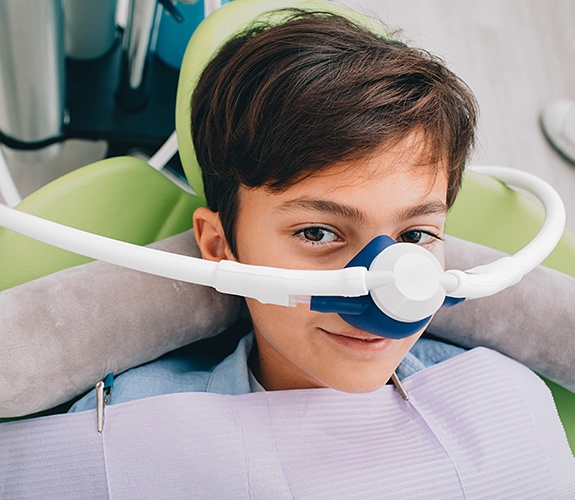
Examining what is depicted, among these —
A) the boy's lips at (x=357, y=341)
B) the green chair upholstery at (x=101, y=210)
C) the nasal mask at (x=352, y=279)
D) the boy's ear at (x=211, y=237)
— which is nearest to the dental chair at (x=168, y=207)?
the green chair upholstery at (x=101, y=210)

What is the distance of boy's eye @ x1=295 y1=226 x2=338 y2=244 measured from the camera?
0.67m

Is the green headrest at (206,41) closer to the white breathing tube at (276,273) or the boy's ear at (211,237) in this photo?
the boy's ear at (211,237)

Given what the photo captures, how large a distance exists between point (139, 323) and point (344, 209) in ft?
0.97

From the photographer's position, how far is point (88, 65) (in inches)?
58.3

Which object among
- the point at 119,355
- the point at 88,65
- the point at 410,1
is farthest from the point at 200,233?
the point at 410,1

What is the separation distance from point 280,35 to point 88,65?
868mm

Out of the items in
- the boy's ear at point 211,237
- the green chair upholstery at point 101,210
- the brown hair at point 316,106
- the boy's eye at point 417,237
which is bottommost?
the green chair upholstery at point 101,210

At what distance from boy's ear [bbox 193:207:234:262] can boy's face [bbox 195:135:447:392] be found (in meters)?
0.06

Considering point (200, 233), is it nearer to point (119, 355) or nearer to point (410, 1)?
point (119, 355)

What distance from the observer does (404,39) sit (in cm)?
166

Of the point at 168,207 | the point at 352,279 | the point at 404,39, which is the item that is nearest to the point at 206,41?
the point at 168,207

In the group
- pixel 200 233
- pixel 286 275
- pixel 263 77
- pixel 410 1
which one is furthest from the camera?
pixel 410 1

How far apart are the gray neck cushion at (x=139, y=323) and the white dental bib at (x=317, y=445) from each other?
4 centimetres

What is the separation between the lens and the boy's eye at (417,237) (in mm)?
705
